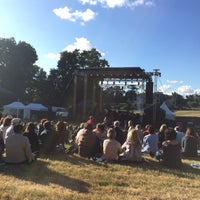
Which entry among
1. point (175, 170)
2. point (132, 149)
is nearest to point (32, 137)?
point (132, 149)

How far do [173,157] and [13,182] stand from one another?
12.9ft

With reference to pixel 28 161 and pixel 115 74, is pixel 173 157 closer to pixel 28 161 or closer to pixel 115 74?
pixel 28 161

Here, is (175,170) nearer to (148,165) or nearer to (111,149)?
(148,165)


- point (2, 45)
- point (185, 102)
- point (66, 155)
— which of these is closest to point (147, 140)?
point (66, 155)

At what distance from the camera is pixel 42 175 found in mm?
6387

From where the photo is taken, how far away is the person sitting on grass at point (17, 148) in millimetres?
6922

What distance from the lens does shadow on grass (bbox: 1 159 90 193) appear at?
579 centimetres

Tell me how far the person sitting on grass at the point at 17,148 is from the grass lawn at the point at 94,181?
0.16m

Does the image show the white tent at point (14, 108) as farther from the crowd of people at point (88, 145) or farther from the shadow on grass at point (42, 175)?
the shadow on grass at point (42, 175)

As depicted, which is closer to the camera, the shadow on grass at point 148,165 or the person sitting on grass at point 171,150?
the shadow on grass at point 148,165

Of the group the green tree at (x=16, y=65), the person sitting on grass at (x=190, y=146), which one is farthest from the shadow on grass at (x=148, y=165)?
the green tree at (x=16, y=65)

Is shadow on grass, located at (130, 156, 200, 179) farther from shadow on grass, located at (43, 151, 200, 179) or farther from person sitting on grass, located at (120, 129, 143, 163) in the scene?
person sitting on grass, located at (120, 129, 143, 163)

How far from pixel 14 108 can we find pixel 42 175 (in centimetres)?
2588

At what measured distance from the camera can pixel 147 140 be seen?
9805mm
